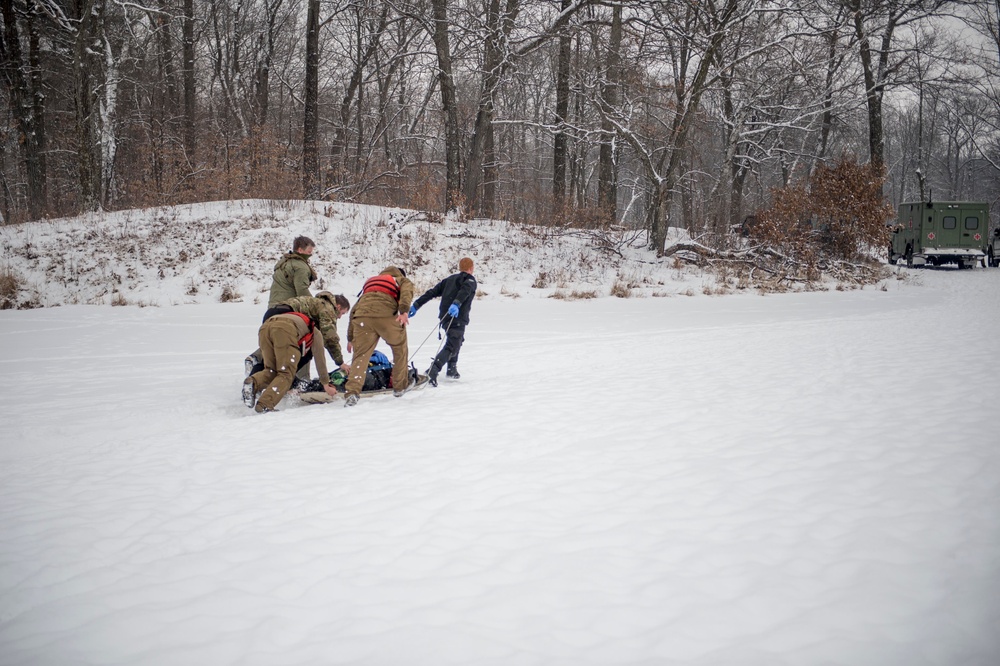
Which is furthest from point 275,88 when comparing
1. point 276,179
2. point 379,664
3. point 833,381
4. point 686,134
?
point 379,664

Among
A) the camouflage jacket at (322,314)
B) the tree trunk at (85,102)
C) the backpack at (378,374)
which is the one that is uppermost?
the tree trunk at (85,102)

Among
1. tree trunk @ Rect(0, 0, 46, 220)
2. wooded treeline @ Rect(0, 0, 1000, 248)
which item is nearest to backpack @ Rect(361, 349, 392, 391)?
wooded treeline @ Rect(0, 0, 1000, 248)

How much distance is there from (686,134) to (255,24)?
19208 mm

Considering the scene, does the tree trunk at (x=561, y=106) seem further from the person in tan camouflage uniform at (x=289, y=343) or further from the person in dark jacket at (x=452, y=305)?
the person in tan camouflage uniform at (x=289, y=343)

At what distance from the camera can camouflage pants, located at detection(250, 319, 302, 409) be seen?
661 cm

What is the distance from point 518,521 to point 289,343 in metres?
3.85

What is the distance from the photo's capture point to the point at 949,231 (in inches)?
1040

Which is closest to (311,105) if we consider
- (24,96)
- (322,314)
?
(24,96)

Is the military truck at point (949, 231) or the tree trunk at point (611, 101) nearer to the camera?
the tree trunk at point (611, 101)

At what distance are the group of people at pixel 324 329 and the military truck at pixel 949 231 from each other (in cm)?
2634

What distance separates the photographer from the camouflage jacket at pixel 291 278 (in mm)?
7504

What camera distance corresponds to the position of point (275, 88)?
3059 cm

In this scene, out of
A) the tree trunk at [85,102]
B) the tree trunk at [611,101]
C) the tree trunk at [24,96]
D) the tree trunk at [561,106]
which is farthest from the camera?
the tree trunk at [24,96]

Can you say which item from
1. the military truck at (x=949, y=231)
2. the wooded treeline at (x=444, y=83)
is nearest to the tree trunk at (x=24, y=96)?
the wooded treeline at (x=444, y=83)
